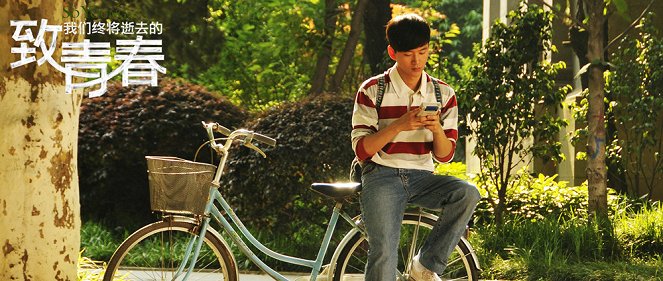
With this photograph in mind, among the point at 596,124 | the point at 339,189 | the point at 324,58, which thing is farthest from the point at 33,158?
the point at 324,58

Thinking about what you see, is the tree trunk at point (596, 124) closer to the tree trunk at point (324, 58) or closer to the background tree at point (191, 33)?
the tree trunk at point (324, 58)

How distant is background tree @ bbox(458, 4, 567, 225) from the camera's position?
11.8m

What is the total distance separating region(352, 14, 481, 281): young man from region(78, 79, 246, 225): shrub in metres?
6.43

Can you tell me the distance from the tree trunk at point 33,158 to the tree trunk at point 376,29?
944cm

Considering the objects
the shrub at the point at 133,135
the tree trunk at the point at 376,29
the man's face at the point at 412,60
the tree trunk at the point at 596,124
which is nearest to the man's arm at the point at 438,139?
the man's face at the point at 412,60

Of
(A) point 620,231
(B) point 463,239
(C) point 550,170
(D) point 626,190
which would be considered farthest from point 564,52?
(B) point 463,239

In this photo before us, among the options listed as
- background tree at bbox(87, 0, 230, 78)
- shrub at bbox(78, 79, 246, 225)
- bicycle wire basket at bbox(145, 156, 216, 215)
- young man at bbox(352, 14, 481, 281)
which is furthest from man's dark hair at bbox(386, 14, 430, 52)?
background tree at bbox(87, 0, 230, 78)

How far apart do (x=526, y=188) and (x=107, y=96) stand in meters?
4.75

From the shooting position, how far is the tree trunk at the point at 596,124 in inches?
433

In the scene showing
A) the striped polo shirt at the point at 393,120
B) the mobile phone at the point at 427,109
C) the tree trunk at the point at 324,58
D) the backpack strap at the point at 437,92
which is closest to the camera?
the mobile phone at the point at 427,109

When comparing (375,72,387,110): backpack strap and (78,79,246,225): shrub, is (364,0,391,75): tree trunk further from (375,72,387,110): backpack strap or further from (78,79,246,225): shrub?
(375,72,387,110): backpack strap

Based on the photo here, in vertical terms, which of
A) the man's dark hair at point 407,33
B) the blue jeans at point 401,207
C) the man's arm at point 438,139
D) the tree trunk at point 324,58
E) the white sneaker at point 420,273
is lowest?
the white sneaker at point 420,273

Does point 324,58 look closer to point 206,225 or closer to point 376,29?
point 376,29

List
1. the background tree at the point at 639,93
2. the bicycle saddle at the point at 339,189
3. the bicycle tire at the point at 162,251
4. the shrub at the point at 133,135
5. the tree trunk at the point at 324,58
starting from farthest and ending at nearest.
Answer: the tree trunk at the point at 324,58
the background tree at the point at 639,93
the shrub at the point at 133,135
the bicycle tire at the point at 162,251
the bicycle saddle at the point at 339,189
